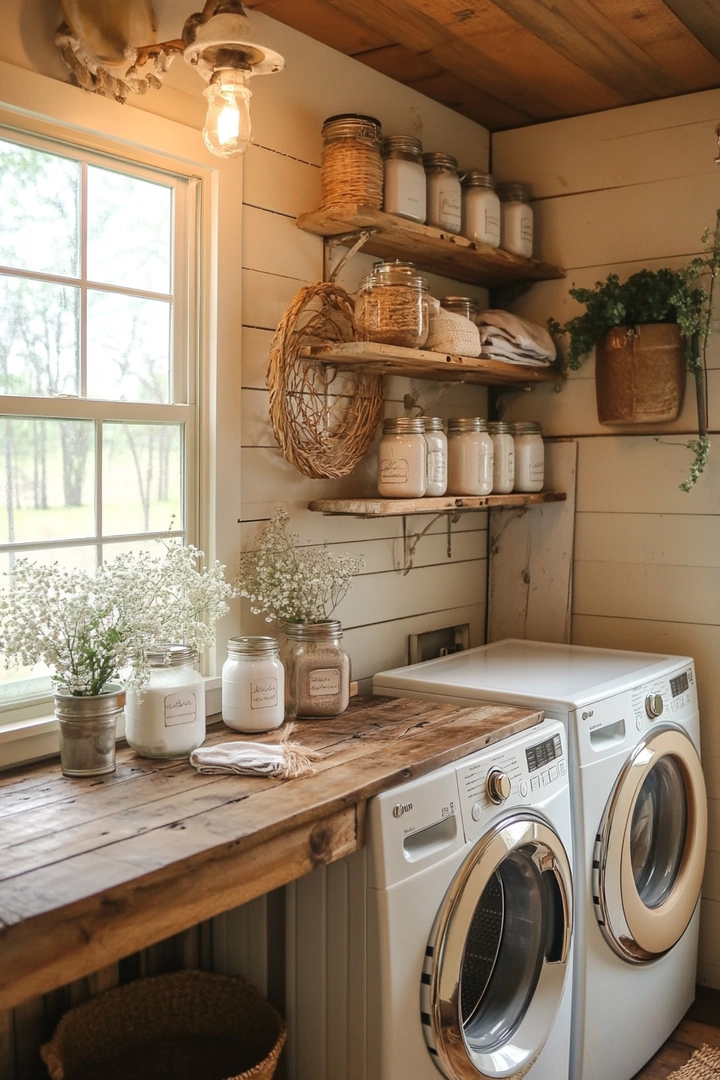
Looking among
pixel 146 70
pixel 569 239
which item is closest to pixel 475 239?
pixel 569 239

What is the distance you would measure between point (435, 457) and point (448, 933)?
119 centimetres

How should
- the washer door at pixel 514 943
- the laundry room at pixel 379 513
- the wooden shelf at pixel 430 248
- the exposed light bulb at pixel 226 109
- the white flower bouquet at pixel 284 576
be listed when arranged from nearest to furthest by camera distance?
the laundry room at pixel 379 513 < the exposed light bulb at pixel 226 109 < the washer door at pixel 514 943 < the white flower bouquet at pixel 284 576 < the wooden shelf at pixel 430 248

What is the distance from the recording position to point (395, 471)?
8.28ft

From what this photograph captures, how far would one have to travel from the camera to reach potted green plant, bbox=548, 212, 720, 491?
9.12 feet

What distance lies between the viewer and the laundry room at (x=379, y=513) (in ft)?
5.70

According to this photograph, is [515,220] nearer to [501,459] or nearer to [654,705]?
[501,459]

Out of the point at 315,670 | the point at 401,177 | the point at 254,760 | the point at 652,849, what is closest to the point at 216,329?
the point at 401,177

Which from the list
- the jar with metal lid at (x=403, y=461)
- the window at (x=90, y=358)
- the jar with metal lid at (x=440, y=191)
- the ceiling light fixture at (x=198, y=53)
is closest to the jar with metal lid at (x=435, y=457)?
the jar with metal lid at (x=403, y=461)

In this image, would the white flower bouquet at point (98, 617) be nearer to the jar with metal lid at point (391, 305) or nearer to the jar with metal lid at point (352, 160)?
the jar with metal lid at point (391, 305)

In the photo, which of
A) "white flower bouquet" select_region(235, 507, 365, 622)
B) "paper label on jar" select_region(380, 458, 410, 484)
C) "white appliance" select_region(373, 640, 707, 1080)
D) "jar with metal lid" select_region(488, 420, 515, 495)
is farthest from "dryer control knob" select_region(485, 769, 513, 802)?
"jar with metal lid" select_region(488, 420, 515, 495)

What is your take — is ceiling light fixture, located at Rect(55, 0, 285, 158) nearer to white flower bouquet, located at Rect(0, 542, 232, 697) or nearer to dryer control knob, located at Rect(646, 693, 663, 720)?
white flower bouquet, located at Rect(0, 542, 232, 697)

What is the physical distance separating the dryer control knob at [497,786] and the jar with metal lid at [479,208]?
1.52 m

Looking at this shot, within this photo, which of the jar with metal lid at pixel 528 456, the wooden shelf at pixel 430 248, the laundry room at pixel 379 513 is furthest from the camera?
the jar with metal lid at pixel 528 456

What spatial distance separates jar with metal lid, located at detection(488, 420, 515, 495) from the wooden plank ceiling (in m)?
0.94
